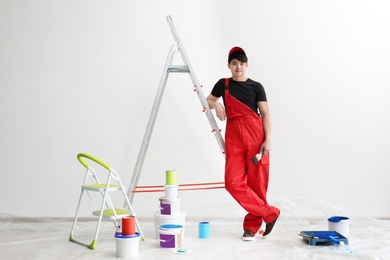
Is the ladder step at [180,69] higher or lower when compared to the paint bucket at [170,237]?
higher

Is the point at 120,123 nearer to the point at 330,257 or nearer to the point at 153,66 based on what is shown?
the point at 153,66

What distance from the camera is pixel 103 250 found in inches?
123

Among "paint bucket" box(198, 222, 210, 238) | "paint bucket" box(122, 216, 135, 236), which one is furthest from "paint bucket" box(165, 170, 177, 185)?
"paint bucket" box(122, 216, 135, 236)

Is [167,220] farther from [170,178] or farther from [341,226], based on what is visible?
[341,226]

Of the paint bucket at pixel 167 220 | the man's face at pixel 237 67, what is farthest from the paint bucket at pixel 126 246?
the man's face at pixel 237 67

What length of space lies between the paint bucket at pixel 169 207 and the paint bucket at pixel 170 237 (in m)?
0.29

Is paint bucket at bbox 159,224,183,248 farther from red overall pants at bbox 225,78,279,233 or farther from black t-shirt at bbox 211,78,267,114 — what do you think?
black t-shirt at bbox 211,78,267,114

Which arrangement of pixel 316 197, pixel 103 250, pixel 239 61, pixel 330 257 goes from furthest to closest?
pixel 316 197 → pixel 239 61 → pixel 103 250 → pixel 330 257

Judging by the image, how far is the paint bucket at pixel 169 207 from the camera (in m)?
3.50

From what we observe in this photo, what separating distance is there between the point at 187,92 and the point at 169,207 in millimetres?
1244

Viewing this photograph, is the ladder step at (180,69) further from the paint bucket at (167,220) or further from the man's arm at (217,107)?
the paint bucket at (167,220)

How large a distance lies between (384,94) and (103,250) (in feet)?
9.07

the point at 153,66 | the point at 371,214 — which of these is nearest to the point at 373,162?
the point at 371,214

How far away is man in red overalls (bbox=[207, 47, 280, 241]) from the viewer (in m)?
3.52
